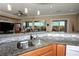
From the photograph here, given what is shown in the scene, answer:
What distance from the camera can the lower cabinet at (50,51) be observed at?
4.95 feet

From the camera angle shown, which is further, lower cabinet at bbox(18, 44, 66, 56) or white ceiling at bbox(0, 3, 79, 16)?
lower cabinet at bbox(18, 44, 66, 56)

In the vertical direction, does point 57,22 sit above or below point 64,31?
Answer: above

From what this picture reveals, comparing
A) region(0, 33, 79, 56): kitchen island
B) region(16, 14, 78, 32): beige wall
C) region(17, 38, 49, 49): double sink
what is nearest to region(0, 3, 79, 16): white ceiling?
region(16, 14, 78, 32): beige wall

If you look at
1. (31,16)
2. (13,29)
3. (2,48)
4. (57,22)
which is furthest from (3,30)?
(57,22)

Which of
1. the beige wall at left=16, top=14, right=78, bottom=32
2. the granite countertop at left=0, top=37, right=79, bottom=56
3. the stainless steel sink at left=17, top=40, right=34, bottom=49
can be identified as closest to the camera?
the granite countertop at left=0, top=37, right=79, bottom=56

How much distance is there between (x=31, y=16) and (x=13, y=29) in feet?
0.99

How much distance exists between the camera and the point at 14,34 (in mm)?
1562

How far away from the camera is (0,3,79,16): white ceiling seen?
1338 mm

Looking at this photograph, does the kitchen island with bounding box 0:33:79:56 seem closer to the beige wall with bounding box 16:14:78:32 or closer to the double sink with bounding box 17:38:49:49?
the double sink with bounding box 17:38:49:49

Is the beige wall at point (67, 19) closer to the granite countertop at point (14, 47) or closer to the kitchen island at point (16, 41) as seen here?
the kitchen island at point (16, 41)

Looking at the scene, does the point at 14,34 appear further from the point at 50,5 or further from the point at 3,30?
the point at 50,5

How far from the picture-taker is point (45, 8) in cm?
144

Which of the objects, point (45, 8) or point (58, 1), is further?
point (45, 8)

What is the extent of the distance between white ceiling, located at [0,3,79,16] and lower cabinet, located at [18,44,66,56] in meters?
0.53
